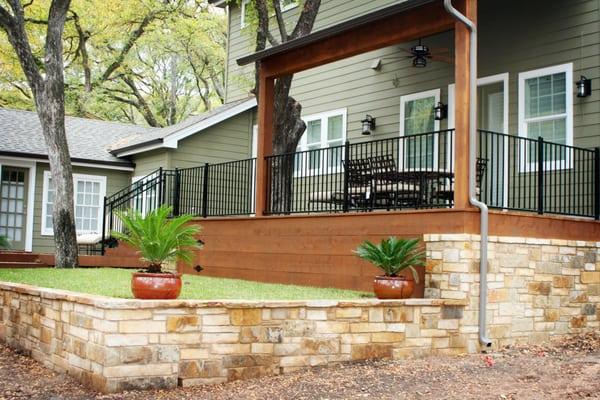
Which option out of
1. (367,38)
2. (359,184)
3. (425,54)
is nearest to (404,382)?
(359,184)

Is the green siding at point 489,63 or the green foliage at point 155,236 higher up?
the green siding at point 489,63

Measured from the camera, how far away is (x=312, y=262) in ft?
31.5

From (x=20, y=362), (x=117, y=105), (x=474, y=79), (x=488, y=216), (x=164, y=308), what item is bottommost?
(x=20, y=362)

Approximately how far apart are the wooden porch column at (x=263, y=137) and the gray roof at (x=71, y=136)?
24.3 feet

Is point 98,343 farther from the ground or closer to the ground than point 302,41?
closer to the ground

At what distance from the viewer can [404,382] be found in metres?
6.41

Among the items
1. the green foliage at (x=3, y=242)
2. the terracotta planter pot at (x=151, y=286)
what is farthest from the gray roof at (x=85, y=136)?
the terracotta planter pot at (x=151, y=286)

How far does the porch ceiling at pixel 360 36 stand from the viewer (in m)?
8.35

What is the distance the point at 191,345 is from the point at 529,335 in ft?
13.4

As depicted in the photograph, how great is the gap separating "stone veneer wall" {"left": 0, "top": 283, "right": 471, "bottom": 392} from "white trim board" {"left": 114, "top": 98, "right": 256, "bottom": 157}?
30.0 ft

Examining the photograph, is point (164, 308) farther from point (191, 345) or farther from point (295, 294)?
point (295, 294)

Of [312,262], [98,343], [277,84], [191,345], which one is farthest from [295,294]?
[277,84]

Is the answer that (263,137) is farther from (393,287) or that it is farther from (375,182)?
(393,287)

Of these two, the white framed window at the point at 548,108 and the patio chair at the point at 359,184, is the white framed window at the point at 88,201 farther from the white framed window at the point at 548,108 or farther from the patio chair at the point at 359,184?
the white framed window at the point at 548,108
